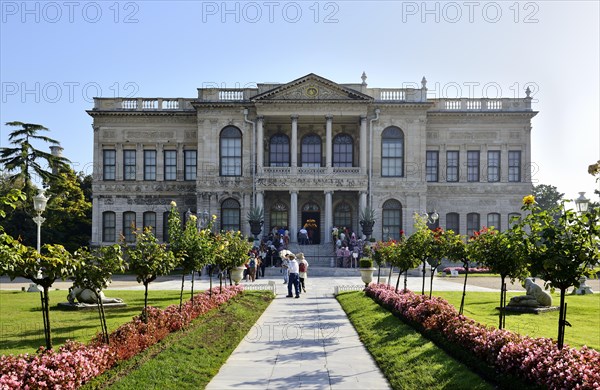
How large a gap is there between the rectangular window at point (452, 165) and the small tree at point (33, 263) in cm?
4260

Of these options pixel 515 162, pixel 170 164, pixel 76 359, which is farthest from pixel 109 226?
pixel 76 359

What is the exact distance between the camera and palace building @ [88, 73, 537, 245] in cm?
4716

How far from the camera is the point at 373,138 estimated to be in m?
47.3

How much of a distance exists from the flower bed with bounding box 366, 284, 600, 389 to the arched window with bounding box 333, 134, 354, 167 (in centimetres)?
Answer: 3486

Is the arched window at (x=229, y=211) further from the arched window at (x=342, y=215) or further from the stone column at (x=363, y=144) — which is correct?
the stone column at (x=363, y=144)

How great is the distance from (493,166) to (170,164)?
26724mm

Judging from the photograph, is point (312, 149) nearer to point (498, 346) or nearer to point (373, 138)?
point (373, 138)

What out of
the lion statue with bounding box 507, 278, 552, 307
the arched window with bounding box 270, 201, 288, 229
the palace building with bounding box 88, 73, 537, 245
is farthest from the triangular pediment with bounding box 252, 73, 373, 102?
the lion statue with bounding box 507, 278, 552, 307

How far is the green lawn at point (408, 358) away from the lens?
10.3m

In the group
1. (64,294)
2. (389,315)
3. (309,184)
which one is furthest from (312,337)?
(309,184)

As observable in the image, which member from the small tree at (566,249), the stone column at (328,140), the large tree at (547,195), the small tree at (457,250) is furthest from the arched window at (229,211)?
the large tree at (547,195)

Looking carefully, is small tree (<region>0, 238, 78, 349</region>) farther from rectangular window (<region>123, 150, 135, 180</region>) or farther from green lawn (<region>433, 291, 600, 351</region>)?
rectangular window (<region>123, 150, 135, 180</region>)

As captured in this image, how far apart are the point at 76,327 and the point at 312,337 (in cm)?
642

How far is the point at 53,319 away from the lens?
702 inches
